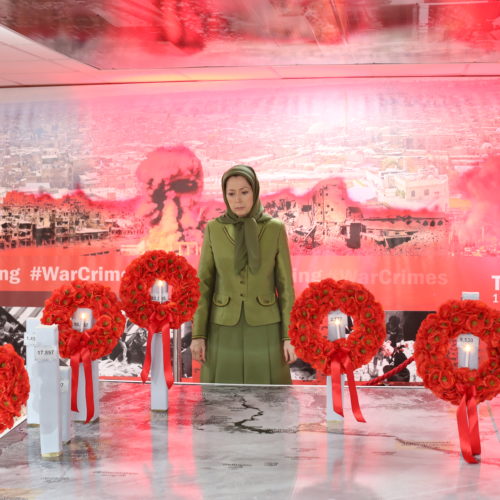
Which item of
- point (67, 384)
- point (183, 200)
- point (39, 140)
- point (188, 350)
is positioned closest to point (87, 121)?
point (39, 140)

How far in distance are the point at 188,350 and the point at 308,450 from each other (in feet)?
12.2

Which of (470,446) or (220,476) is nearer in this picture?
(220,476)

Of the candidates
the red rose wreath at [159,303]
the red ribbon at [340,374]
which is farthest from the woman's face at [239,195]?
the red ribbon at [340,374]

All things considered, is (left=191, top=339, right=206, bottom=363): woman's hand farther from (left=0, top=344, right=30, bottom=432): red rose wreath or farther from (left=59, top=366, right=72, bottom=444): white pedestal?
(left=0, top=344, right=30, bottom=432): red rose wreath

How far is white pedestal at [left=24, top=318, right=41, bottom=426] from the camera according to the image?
7.39 ft

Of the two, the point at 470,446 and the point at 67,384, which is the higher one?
the point at 67,384

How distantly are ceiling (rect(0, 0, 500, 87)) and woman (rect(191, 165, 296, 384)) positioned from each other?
31.9 inches

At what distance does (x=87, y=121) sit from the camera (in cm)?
584

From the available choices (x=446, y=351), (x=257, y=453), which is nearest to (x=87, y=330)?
(x=257, y=453)

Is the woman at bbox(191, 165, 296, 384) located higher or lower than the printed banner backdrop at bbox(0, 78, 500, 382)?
lower

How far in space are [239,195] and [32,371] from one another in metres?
1.61

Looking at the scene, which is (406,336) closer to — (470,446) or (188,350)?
(188,350)

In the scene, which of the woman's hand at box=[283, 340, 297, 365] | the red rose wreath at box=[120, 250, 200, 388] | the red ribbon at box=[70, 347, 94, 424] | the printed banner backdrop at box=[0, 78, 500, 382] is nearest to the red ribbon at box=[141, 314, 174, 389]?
the red rose wreath at box=[120, 250, 200, 388]

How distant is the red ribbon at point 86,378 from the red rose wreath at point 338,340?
0.66 m
